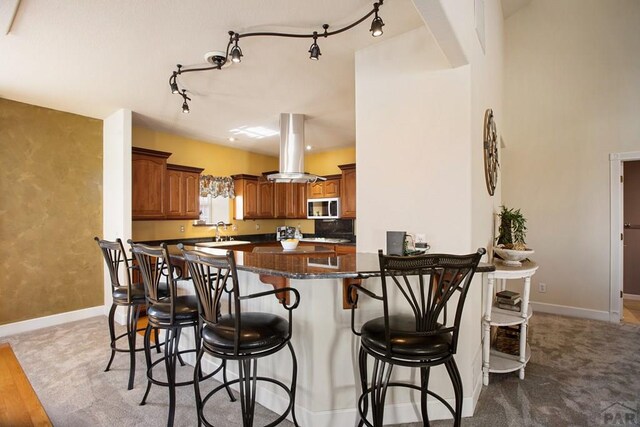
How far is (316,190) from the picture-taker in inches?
250

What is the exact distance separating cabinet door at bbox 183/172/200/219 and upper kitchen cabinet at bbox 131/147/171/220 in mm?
414

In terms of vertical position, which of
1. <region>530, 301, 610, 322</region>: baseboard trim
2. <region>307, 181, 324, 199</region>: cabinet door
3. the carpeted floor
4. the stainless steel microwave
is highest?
<region>307, 181, 324, 199</region>: cabinet door

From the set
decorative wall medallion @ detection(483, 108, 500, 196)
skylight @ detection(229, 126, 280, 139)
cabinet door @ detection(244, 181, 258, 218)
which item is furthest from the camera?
cabinet door @ detection(244, 181, 258, 218)

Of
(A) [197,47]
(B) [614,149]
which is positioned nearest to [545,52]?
(B) [614,149]

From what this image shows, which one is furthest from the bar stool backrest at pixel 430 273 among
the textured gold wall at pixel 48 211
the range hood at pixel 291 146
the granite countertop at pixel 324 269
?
the textured gold wall at pixel 48 211

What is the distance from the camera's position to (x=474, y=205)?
7.10 ft

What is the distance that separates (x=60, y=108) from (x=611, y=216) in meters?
6.97

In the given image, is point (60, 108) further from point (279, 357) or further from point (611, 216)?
point (611, 216)

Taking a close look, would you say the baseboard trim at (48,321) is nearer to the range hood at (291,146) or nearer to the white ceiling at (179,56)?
the white ceiling at (179,56)

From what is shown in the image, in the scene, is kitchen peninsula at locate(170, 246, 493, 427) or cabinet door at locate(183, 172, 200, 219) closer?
kitchen peninsula at locate(170, 246, 493, 427)

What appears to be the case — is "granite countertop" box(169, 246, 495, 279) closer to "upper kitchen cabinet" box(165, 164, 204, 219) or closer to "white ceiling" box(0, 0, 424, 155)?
"white ceiling" box(0, 0, 424, 155)

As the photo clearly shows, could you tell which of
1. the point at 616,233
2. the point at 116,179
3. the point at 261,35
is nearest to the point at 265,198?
the point at 116,179

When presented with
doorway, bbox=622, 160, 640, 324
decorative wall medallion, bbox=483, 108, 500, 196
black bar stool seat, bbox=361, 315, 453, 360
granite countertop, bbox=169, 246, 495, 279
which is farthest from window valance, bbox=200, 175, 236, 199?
doorway, bbox=622, 160, 640, 324

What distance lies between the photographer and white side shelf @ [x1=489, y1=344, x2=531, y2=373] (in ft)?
8.16
